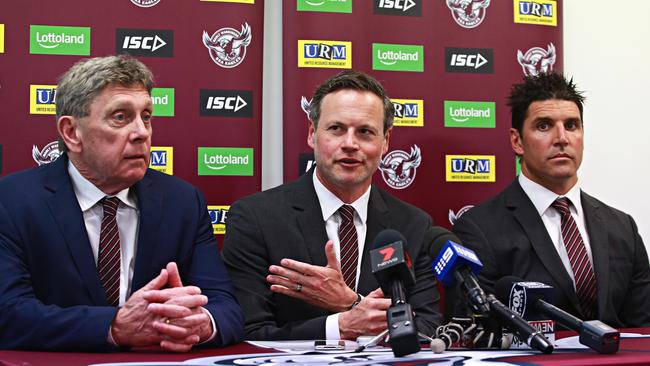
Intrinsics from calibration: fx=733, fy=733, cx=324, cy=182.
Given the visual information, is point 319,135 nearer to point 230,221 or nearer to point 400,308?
point 230,221

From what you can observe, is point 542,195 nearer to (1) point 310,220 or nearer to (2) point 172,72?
(1) point 310,220

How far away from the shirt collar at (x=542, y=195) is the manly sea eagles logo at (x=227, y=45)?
157cm

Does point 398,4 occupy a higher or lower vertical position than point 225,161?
higher

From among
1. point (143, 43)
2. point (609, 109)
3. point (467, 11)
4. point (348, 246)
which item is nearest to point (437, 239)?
point (348, 246)

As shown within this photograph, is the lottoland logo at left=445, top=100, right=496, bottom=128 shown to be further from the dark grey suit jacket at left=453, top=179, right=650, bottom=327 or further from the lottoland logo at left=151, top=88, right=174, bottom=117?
the lottoland logo at left=151, top=88, right=174, bottom=117

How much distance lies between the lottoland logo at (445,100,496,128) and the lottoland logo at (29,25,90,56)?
1.95m

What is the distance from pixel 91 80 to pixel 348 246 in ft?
3.95

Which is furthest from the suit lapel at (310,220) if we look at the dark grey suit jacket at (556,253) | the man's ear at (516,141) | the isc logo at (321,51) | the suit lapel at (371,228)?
the man's ear at (516,141)

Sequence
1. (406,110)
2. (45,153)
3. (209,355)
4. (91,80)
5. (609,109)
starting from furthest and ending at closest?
1. (609,109)
2. (406,110)
3. (45,153)
4. (91,80)
5. (209,355)

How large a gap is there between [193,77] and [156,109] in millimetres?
254

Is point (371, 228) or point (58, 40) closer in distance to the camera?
point (371, 228)

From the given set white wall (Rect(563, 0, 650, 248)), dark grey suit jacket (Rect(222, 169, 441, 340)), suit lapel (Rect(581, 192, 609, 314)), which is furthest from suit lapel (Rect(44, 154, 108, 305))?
white wall (Rect(563, 0, 650, 248))

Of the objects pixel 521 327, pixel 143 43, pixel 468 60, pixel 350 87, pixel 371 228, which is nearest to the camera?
pixel 521 327

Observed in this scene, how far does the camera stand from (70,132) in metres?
2.63
